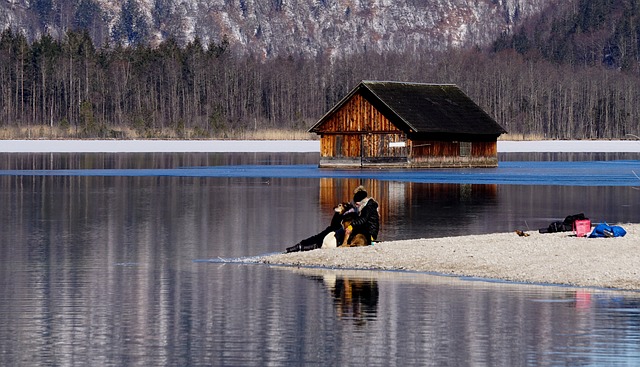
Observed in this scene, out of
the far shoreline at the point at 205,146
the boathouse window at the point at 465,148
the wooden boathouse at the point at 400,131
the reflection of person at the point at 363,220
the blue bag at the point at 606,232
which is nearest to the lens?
the reflection of person at the point at 363,220

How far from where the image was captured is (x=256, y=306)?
1952cm

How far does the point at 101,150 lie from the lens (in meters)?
115

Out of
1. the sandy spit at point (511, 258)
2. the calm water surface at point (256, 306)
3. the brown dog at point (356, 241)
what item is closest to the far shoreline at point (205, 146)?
the calm water surface at point (256, 306)

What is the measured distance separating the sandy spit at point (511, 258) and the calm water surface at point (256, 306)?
0.78 m

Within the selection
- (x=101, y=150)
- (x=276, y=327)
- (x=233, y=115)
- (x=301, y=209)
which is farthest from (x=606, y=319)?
(x=233, y=115)

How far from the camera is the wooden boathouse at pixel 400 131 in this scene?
267 ft

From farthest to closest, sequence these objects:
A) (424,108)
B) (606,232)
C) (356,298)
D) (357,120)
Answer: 1. (424,108)
2. (357,120)
3. (606,232)
4. (356,298)

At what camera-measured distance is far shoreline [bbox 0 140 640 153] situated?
115m

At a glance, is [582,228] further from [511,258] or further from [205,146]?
[205,146]

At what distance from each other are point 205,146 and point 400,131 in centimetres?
4637

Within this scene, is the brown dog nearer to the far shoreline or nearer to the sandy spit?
the sandy spit

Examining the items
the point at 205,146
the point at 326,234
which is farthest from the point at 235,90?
the point at 326,234

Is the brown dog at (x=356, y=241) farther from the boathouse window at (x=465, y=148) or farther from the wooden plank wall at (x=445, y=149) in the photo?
the boathouse window at (x=465, y=148)

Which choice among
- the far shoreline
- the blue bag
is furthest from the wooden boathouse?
the blue bag
